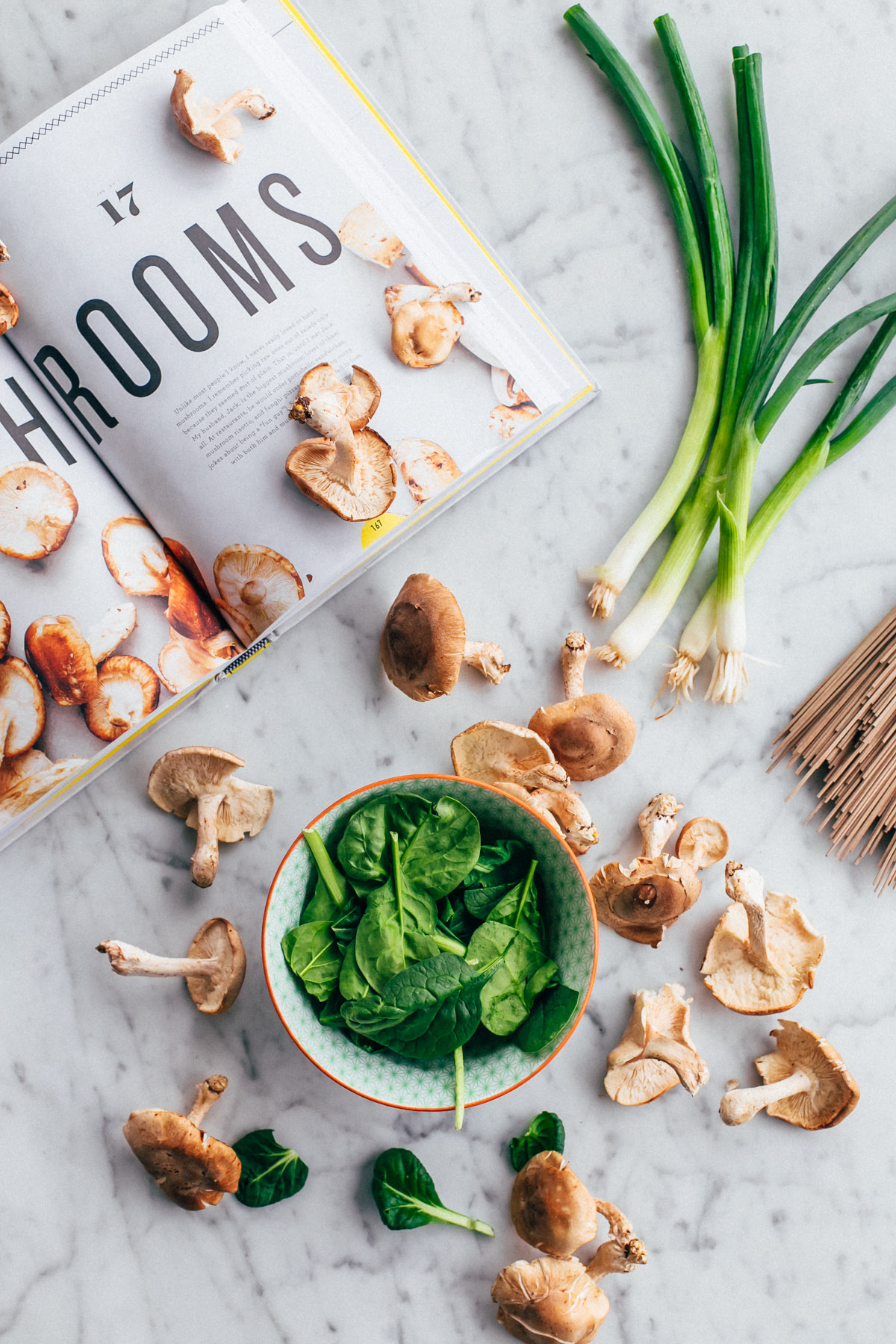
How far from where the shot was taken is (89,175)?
1.01 m

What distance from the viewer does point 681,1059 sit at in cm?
107

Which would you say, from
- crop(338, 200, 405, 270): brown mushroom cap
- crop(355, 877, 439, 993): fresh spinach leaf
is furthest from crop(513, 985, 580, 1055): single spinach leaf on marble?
crop(338, 200, 405, 270): brown mushroom cap

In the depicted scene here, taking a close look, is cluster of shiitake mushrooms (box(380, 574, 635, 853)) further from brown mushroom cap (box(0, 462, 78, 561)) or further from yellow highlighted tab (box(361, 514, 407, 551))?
brown mushroom cap (box(0, 462, 78, 561))

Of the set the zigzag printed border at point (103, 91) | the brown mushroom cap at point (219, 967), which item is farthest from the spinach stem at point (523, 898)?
the zigzag printed border at point (103, 91)

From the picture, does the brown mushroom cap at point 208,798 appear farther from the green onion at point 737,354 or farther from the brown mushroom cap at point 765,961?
the brown mushroom cap at point 765,961

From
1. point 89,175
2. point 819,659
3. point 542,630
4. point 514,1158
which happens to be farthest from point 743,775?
point 89,175

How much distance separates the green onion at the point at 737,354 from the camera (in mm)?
1122

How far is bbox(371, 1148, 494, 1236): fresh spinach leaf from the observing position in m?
1.05

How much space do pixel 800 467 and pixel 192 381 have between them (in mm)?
722

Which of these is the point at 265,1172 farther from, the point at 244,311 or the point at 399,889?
the point at 244,311

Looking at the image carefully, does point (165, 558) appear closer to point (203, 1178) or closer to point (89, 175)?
point (89, 175)

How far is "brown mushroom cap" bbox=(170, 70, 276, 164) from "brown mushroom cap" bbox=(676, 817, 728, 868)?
3.06 feet

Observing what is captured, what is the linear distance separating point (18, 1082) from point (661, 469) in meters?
1.06

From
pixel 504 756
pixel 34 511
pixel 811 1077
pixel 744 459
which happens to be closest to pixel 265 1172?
pixel 504 756
